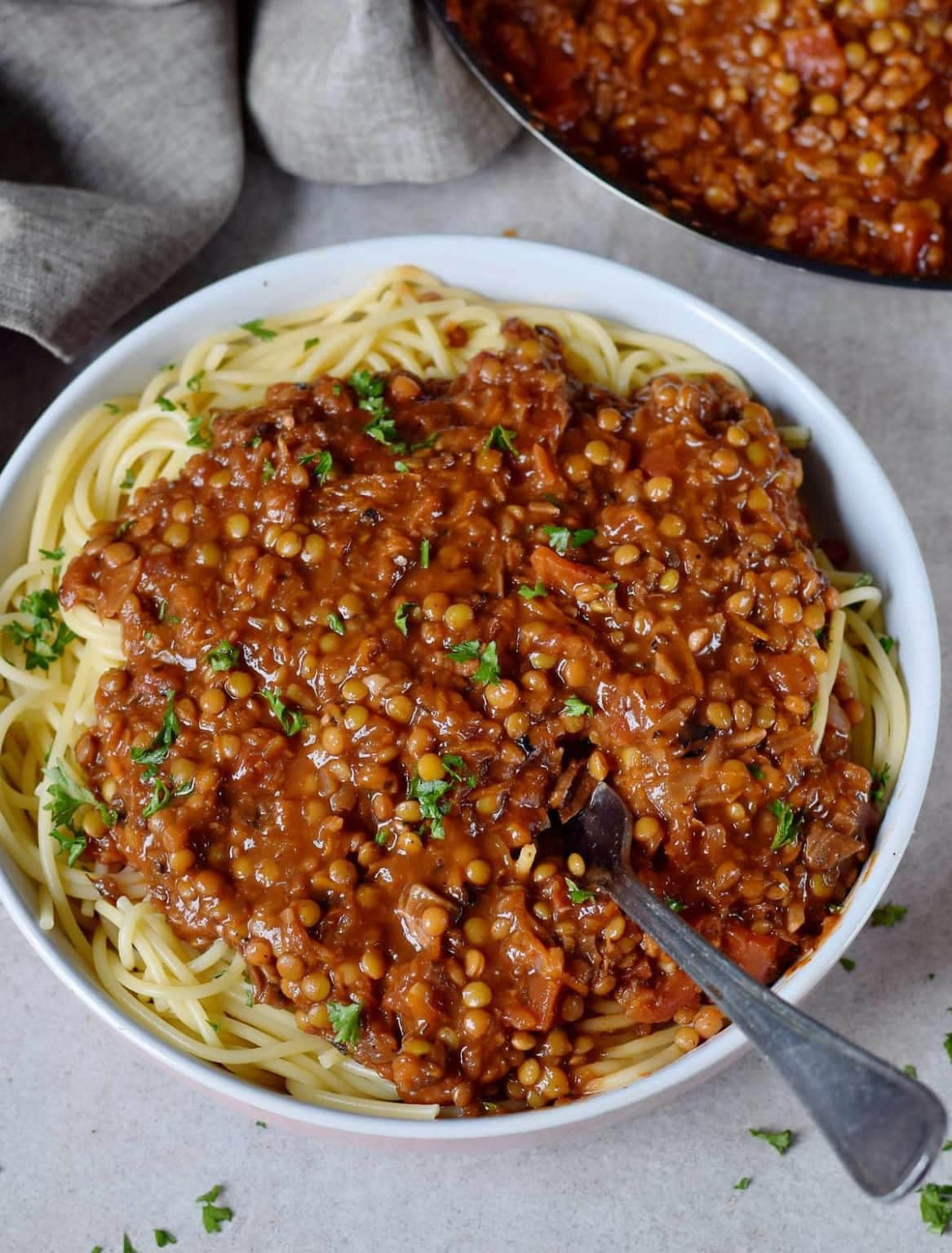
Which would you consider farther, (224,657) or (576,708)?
(224,657)

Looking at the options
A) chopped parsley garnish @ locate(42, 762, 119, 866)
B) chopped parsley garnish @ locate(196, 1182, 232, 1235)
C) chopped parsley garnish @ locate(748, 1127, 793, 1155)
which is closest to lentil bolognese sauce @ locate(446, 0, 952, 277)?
chopped parsley garnish @ locate(42, 762, 119, 866)

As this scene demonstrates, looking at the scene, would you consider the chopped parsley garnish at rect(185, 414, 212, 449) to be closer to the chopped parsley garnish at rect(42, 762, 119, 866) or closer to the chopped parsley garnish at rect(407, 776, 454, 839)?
the chopped parsley garnish at rect(42, 762, 119, 866)

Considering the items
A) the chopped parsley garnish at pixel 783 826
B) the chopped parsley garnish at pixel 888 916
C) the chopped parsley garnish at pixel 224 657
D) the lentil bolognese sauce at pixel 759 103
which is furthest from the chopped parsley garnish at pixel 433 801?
the lentil bolognese sauce at pixel 759 103

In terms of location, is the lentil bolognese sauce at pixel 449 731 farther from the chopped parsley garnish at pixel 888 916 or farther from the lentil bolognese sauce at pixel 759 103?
the lentil bolognese sauce at pixel 759 103

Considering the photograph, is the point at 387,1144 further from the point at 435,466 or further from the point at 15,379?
the point at 15,379

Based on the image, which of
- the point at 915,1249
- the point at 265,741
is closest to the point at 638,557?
the point at 265,741

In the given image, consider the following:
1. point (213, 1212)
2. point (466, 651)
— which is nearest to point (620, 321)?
point (466, 651)

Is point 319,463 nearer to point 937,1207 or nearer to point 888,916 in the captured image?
point 888,916
